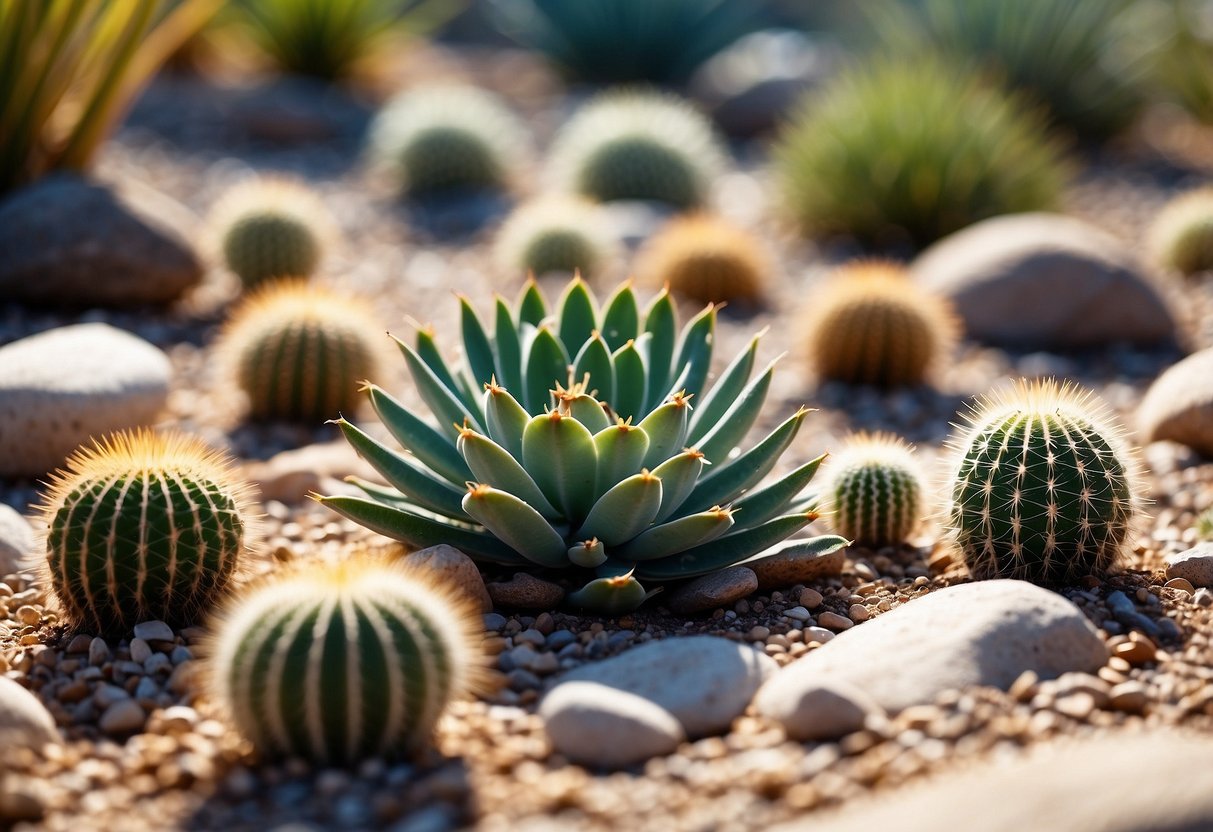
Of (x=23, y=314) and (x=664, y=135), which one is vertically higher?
(x=664, y=135)

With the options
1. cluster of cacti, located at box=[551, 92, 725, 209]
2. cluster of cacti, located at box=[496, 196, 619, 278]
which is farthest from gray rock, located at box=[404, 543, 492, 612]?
cluster of cacti, located at box=[551, 92, 725, 209]

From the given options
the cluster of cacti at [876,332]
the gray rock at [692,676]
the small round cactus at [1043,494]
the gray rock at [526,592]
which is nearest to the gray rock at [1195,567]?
the small round cactus at [1043,494]

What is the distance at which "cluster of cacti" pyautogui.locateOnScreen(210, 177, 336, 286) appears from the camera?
695 cm

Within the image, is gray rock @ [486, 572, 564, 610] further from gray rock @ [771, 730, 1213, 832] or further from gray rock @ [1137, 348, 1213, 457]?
gray rock @ [1137, 348, 1213, 457]

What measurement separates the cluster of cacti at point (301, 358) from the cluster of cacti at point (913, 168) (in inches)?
153

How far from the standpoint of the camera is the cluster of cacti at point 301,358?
5465mm

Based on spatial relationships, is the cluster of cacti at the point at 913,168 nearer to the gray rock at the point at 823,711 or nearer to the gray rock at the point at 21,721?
the gray rock at the point at 823,711

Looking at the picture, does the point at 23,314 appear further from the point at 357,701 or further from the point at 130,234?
the point at 357,701

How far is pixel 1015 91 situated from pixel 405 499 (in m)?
8.16

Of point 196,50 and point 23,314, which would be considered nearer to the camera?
→ point 23,314

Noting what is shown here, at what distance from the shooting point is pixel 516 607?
3.64 meters

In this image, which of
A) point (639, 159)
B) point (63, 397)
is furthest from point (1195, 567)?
point (639, 159)

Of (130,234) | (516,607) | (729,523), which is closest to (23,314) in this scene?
(130,234)

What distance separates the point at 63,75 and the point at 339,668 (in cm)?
528
